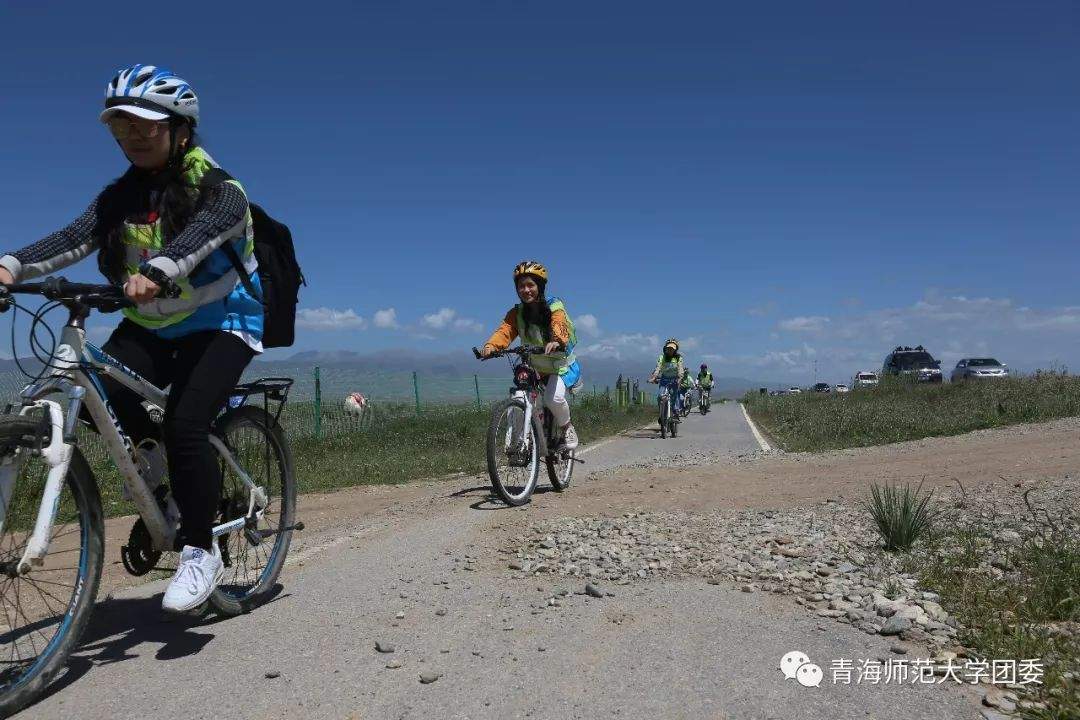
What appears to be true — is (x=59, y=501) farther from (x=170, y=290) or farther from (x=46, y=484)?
(x=170, y=290)

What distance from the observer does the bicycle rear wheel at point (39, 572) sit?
2.77 metres

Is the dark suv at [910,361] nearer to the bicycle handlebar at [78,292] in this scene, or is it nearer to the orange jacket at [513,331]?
the orange jacket at [513,331]

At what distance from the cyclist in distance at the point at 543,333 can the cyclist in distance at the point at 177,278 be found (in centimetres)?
419

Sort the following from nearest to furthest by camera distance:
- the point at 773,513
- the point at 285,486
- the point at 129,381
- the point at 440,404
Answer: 1. the point at 129,381
2. the point at 285,486
3. the point at 773,513
4. the point at 440,404

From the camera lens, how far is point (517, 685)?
286 centimetres

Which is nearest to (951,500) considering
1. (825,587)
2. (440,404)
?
(825,587)

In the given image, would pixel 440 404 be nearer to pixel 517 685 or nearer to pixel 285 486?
pixel 285 486

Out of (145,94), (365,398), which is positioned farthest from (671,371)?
(145,94)

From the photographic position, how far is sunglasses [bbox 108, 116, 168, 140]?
319 cm

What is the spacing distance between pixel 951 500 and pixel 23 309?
21.4ft

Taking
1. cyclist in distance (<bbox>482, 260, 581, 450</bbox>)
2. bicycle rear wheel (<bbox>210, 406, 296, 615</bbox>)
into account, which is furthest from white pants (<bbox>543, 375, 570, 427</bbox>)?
bicycle rear wheel (<bbox>210, 406, 296, 615</bbox>)

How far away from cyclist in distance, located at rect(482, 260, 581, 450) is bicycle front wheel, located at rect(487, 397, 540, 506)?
586 millimetres

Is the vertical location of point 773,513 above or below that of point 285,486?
below

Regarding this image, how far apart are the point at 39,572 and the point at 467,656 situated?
1.62 m
